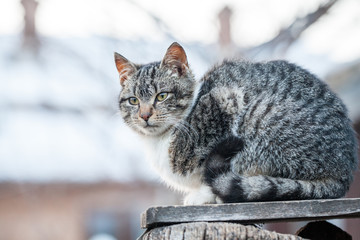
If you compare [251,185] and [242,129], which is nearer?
[251,185]

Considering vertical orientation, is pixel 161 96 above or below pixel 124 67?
below

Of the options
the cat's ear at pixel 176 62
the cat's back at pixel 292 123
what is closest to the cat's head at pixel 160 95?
the cat's ear at pixel 176 62

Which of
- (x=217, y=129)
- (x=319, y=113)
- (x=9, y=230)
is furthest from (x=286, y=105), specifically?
(x=9, y=230)

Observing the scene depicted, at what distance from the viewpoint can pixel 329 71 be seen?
596 cm

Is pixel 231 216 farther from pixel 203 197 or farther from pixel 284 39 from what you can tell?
pixel 284 39

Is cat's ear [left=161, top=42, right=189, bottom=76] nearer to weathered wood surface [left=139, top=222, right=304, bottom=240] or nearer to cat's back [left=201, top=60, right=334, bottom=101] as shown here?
cat's back [left=201, top=60, right=334, bottom=101]

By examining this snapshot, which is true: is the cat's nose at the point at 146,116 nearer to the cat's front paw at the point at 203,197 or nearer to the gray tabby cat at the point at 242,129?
the gray tabby cat at the point at 242,129

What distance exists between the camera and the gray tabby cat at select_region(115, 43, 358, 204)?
2.13 metres

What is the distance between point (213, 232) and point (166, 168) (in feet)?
2.84

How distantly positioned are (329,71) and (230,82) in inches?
150

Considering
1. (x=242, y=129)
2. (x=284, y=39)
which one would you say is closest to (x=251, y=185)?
(x=242, y=129)

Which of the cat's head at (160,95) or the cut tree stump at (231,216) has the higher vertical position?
the cat's head at (160,95)

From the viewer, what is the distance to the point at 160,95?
8.60ft

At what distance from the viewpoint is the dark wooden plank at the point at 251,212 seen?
1.77 metres
